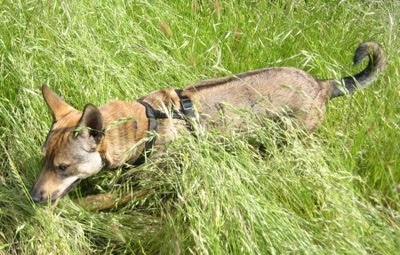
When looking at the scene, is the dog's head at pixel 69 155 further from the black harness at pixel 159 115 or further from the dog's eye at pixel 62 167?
the black harness at pixel 159 115

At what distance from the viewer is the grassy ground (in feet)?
10.4

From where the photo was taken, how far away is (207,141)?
338cm

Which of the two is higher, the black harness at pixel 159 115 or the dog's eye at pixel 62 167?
the black harness at pixel 159 115

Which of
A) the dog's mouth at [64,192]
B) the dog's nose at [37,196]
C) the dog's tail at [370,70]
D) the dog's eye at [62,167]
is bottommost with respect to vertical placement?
the dog's mouth at [64,192]

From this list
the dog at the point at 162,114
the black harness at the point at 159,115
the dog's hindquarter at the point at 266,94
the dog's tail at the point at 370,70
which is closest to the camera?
the dog at the point at 162,114

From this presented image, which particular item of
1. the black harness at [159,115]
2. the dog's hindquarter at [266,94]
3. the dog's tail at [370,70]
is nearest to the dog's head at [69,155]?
the black harness at [159,115]

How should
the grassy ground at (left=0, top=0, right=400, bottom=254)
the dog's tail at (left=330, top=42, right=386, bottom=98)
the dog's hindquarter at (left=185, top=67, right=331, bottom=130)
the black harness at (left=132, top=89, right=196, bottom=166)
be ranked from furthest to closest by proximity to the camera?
the dog's tail at (left=330, top=42, right=386, bottom=98) < the dog's hindquarter at (left=185, top=67, right=331, bottom=130) < the black harness at (left=132, top=89, right=196, bottom=166) < the grassy ground at (left=0, top=0, right=400, bottom=254)

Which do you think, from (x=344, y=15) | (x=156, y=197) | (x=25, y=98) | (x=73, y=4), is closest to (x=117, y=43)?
(x=73, y=4)

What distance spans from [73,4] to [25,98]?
868 millimetres

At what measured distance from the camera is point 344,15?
5.35m

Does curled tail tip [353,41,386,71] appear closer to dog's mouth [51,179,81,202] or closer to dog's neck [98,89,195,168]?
dog's neck [98,89,195,168]

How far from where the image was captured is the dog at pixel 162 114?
12.2ft

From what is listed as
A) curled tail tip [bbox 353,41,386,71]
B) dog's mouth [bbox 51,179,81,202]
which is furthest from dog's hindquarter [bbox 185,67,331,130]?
dog's mouth [bbox 51,179,81,202]

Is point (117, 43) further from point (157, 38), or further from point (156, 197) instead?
point (156, 197)
